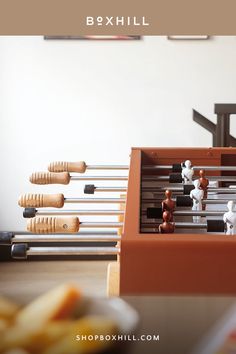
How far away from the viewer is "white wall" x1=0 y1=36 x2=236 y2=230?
10.4 ft

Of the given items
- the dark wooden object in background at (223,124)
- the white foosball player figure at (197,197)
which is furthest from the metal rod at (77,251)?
the dark wooden object in background at (223,124)

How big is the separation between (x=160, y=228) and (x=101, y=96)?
2.08 m

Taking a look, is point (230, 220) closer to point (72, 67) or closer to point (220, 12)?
point (220, 12)

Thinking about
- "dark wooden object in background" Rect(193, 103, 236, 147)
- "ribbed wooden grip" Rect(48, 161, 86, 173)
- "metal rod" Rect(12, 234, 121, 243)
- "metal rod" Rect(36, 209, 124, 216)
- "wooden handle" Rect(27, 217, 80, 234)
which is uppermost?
"dark wooden object in background" Rect(193, 103, 236, 147)

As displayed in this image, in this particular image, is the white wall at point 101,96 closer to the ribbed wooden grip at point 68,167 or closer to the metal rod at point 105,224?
the ribbed wooden grip at point 68,167

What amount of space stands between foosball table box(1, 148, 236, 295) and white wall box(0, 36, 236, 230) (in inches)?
Result: 43.0

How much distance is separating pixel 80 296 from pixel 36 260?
2632mm

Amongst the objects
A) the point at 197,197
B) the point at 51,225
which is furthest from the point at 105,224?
the point at 197,197

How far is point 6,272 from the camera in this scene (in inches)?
125

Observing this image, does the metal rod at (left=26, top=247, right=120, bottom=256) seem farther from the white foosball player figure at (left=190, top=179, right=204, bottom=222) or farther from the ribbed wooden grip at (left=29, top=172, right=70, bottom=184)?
the ribbed wooden grip at (left=29, top=172, right=70, bottom=184)

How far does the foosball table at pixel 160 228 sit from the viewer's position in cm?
87

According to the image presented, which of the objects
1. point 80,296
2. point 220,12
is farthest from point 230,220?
Answer: point 220,12

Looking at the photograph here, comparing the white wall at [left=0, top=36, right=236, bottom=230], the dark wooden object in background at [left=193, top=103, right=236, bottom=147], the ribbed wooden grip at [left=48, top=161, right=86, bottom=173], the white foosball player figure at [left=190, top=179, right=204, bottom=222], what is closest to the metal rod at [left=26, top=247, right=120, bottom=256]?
the white foosball player figure at [left=190, top=179, right=204, bottom=222]

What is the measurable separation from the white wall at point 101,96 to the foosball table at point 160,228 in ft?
3.59
